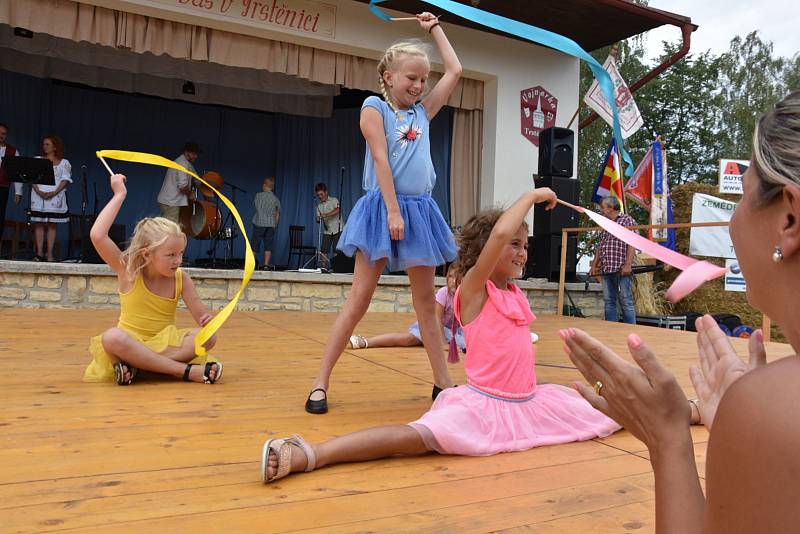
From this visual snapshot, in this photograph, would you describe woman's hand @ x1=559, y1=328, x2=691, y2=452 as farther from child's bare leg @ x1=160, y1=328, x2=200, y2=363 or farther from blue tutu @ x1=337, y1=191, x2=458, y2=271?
child's bare leg @ x1=160, y1=328, x2=200, y2=363

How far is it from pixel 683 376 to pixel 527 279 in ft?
12.9

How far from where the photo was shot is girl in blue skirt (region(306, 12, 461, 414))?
214cm

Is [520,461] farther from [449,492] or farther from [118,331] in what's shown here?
[118,331]

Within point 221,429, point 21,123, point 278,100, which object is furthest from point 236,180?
point 221,429

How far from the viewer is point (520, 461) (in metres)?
1.70

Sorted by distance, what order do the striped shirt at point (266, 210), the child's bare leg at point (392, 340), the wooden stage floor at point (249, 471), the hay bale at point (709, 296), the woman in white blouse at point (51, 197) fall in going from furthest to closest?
the striped shirt at point (266, 210)
the hay bale at point (709, 296)
the woman in white blouse at point (51, 197)
the child's bare leg at point (392, 340)
the wooden stage floor at point (249, 471)

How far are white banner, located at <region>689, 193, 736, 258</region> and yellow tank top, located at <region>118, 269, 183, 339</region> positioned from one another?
→ 19.6ft

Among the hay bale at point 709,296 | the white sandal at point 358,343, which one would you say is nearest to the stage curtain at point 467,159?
the hay bale at point 709,296

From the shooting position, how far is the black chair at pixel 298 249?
10.3 meters

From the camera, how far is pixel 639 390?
0.77 meters

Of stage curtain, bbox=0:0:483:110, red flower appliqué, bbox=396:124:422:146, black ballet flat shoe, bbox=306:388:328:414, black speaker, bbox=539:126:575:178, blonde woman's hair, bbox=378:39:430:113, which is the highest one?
stage curtain, bbox=0:0:483:110

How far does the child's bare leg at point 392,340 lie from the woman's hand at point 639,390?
301 cm

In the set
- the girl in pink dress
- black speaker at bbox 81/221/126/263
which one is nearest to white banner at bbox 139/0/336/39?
black speaker at bbox 81/221/126/263

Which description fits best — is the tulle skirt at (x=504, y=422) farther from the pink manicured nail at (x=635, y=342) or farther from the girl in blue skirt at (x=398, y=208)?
the pink manicured nail at (x=635, y=342)
